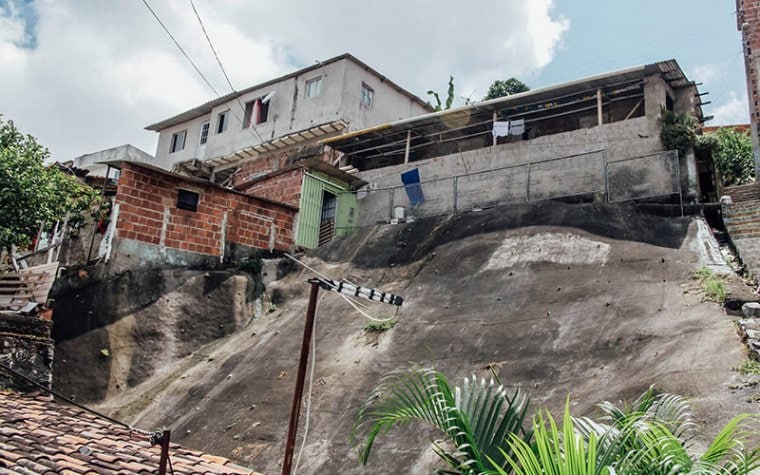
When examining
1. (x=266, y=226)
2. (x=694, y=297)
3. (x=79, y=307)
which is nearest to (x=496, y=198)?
(x=266, y=226)

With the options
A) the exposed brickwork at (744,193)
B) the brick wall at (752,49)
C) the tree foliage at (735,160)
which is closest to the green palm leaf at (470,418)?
the exposed brickwork at (744,193)

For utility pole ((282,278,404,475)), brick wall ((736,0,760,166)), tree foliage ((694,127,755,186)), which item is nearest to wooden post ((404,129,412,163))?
tree foliage ((694,127,755,186))

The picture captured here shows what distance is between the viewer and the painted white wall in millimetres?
24241

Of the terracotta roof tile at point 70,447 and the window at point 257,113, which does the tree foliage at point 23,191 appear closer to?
the terracotta roof tile at point 70,447

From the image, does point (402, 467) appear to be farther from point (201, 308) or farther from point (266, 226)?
point (266, 226)

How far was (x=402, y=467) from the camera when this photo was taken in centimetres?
767

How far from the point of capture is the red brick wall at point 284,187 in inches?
741

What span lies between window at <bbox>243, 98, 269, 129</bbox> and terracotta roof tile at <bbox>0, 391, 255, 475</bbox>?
751 inches

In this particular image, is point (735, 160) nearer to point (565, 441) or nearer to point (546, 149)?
point (546, 149)

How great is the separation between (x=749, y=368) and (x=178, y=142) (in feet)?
93.6

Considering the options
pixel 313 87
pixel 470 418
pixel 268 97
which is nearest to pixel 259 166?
pixel 268 97

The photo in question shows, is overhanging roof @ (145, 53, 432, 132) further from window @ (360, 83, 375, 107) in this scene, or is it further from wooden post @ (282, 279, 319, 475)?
wooden post @ (282, 279, 319, 475)

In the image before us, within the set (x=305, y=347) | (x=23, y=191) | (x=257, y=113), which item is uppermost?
(x=257, y=113)

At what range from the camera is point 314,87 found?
999 inches
